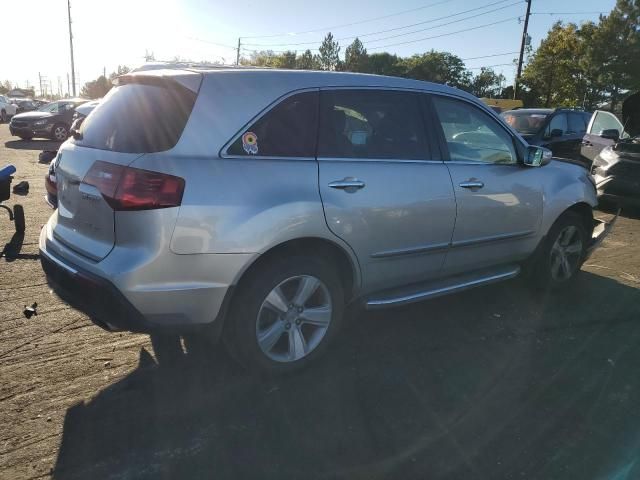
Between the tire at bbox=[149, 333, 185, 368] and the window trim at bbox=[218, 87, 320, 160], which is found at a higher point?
the window trim at bbox=[218, 87, 320, 160]

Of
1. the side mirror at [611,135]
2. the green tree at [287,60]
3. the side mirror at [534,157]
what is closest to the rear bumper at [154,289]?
the side mirror at [534,157]

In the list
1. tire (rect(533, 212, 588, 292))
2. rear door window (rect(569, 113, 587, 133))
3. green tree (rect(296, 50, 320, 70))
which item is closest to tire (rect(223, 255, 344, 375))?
tire (rect(533, 212, 588, 292))

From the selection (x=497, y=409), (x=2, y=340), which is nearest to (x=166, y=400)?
(x=2, y=340)

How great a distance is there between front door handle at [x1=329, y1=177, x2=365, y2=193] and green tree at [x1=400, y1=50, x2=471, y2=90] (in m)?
78.2

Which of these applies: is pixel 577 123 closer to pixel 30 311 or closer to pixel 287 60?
pixel 30 311

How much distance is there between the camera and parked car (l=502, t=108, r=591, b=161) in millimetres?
10906

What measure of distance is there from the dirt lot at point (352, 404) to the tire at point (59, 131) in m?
16.4

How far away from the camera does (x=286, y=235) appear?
295cm

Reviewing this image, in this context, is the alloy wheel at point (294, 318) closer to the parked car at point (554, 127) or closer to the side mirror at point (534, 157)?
the side mirror at point (534, 157)

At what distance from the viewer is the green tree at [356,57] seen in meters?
92.1

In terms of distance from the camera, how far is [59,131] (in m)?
18.8

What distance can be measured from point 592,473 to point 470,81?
86.6 meters

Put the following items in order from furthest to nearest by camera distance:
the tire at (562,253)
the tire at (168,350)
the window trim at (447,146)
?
the tire at (562,253) < the window trim at (447,146) < the tire at (168,350)

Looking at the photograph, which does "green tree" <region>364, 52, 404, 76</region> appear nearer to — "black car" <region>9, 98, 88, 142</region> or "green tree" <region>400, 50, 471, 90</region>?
"green tree" <region>400, 50, 471, 90</region>
